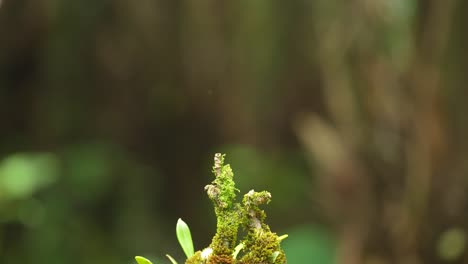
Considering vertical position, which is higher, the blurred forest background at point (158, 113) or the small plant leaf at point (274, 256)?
the blurred forest background at point (158, 113)

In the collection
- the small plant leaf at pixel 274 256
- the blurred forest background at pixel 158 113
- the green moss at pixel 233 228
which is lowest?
the small plant leaf at pixel 274 256

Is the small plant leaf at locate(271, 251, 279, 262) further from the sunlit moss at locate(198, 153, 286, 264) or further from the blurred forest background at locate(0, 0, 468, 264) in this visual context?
the blurred forest background at locate(0, 0, 468, 264)

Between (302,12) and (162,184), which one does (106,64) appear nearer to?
(162,184)

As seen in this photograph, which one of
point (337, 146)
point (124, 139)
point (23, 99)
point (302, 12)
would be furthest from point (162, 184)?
point (337, 146)

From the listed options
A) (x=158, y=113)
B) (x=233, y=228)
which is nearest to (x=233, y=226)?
(x=233, y=228)

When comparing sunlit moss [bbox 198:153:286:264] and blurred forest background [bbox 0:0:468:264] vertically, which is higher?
blurred forest background [bbox 0:0:468:264]

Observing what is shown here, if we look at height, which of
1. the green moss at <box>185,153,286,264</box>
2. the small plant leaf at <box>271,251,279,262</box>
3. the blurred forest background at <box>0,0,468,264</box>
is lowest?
the small plant leaf at <box>271,251,279,262</box>

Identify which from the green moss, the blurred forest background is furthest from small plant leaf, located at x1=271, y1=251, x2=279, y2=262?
the blurred forest background

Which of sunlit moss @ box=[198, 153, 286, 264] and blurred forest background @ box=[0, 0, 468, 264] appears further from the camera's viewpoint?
blurred forest background @ box=[0, 0, 468, 264]

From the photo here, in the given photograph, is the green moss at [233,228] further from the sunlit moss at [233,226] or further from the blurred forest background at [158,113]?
the blurred forest background at [158,113]

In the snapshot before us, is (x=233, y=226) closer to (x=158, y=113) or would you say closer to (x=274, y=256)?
(x=274, y=256)

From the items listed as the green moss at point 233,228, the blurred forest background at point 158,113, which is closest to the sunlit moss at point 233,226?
the green moss at point 233,228
